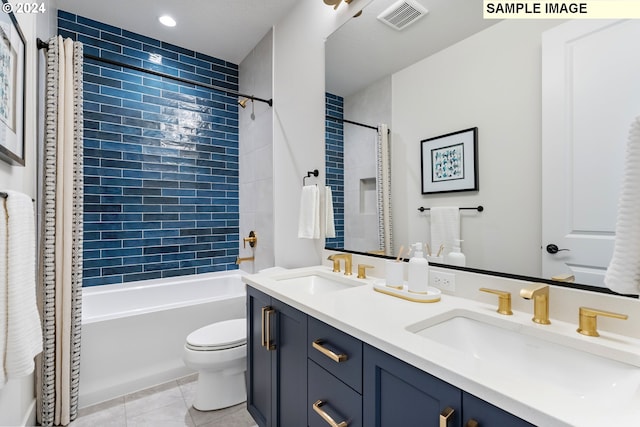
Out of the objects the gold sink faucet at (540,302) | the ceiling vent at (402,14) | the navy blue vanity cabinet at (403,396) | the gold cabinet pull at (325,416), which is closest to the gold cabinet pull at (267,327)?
the gold cabinet pull at (325,416)

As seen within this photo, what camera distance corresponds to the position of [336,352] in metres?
1.01

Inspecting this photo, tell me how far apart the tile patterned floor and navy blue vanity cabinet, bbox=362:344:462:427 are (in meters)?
1.20

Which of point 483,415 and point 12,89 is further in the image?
point 12,89

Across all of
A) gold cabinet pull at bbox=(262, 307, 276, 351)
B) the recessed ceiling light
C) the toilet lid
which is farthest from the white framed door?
the recessed ceiling light

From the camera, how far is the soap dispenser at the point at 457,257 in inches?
48.1

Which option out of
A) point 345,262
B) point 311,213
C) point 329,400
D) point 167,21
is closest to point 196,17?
point 167,21

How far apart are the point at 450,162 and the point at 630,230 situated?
0.67m

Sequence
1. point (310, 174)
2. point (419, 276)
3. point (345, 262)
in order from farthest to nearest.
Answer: point (310, 174) < point (345, 262) < point (419, 276)

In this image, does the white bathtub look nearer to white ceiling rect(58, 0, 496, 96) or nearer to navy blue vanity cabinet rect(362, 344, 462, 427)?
navy blue vanity cabinet rect(362, 344, 462, 427)

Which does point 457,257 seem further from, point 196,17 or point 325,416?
point 196,17

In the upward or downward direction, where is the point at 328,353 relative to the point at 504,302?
downward

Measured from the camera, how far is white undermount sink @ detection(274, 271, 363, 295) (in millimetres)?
1665

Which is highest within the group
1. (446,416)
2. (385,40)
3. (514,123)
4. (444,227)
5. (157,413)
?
(385,40)

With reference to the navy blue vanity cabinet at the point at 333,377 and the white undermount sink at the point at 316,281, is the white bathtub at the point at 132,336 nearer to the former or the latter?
the white undermount sink at the point at 316,281
